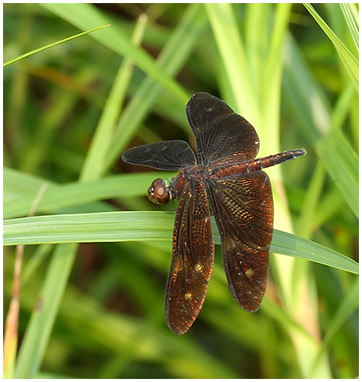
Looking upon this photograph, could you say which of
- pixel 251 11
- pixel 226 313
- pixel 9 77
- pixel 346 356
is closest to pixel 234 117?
pixel 251 11

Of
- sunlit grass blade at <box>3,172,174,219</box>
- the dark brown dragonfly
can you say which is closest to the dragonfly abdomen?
the dark brown dragonfly

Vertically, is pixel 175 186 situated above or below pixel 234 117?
below

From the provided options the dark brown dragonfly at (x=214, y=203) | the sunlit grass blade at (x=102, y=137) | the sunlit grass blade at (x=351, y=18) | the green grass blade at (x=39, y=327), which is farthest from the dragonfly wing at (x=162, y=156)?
the sunlit grass blade at (x=351, y=18)

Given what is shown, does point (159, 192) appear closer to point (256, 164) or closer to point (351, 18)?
point (256, 164)

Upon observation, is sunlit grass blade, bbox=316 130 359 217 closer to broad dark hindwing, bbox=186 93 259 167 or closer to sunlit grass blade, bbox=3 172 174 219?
broad dark hindwing, bbox=186 93 259 167

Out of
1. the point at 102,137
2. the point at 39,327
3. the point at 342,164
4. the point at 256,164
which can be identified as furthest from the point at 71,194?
the point at 342,164

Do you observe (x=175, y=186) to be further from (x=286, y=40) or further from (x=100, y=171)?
(x=286, y=40)
